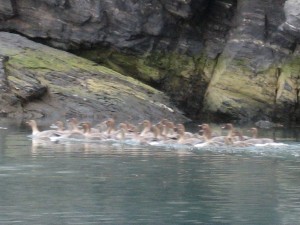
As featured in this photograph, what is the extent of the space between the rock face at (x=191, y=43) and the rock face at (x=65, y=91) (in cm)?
379

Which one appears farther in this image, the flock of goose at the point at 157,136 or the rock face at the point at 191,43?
the rock face at the point at 191,43

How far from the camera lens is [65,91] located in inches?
2015

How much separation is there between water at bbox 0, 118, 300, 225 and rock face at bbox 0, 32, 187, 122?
17.0m

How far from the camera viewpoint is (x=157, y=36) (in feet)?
195

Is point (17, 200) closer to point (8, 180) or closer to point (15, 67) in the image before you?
point (8, 180)

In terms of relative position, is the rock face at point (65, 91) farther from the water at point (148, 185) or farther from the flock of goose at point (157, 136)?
the water at point (148, 185)

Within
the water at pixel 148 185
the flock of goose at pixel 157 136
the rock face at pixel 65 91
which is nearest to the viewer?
the water at pixel 148 185

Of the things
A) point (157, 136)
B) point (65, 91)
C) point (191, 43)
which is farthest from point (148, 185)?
point (191, 43)

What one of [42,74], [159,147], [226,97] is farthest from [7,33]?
[159,147]

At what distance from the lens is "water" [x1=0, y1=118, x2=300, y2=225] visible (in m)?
19.1

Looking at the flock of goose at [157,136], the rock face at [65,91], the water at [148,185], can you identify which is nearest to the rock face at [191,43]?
the rock face at [65,91]

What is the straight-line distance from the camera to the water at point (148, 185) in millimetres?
19062

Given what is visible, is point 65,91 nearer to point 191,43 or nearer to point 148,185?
point 191,43

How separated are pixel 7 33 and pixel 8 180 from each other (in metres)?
33.7
